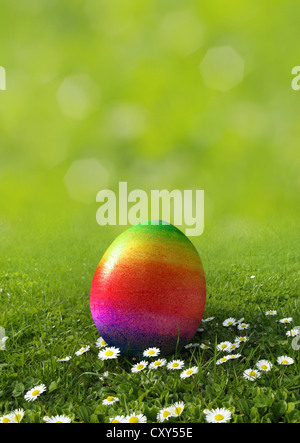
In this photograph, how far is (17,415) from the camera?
8.13ft

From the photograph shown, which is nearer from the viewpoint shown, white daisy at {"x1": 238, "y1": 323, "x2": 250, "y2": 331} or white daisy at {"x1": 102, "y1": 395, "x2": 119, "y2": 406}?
white daisy at {"x1": 102, "y1": 395, "x2": 119, "y2": 406}

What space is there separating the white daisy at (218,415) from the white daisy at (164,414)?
0.17 metres

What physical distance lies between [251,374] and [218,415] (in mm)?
430

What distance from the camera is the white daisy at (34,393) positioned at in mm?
2689

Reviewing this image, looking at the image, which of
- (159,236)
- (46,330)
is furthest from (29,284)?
(159,236)

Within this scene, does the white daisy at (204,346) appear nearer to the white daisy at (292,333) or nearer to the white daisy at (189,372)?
the white daisy at (189,372)

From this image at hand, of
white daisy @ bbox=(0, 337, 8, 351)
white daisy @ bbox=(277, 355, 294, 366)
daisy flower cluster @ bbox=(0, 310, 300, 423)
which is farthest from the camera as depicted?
white daisy @ bbox=(0, 337, 8, 351)

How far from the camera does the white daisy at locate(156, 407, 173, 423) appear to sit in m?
2.31

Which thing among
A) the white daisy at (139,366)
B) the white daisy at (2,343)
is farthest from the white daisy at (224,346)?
the white daisy at (2,343)

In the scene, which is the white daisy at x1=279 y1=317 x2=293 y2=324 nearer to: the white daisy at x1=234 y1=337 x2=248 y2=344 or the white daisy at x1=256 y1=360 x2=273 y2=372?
the white daisy at x1=234 y1=337 x2=248 y2=344

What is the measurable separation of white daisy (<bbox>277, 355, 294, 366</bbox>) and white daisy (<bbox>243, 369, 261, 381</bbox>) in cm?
18

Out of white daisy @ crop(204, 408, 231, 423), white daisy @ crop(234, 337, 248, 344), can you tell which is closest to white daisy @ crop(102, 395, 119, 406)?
white daisy @ crop(204, 408, 231, 423)

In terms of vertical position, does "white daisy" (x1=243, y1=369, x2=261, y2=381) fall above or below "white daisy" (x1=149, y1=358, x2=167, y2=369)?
above
